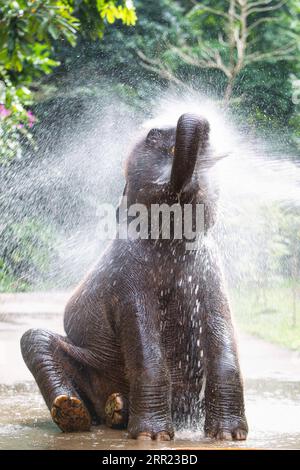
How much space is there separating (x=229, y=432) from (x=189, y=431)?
502 millimetres

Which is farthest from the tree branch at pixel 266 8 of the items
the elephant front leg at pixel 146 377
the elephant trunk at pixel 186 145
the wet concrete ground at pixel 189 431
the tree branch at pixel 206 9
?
the elephant front leg at pixel 146 377

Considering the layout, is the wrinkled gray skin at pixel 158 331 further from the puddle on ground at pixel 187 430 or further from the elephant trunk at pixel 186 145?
the puddle on ground at pixel 187 430

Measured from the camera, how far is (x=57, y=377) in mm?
6602

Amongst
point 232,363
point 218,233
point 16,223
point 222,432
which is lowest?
point 222,432

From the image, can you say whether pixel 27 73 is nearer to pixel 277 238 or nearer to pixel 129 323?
pixel 129 323

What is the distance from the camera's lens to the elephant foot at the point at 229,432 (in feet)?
20.1

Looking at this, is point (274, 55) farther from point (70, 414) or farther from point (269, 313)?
point (70, 414)

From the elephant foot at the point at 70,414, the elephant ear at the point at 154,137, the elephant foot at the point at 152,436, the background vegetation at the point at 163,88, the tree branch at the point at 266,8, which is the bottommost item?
the elephant foot at the point at 152,436

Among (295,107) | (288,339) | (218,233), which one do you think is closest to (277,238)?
(288,339)

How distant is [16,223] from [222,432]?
12.8 meters

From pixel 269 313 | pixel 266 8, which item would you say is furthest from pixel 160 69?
pixel 269 313

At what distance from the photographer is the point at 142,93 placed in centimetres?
1950

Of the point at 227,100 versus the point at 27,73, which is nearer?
the point at 27,73

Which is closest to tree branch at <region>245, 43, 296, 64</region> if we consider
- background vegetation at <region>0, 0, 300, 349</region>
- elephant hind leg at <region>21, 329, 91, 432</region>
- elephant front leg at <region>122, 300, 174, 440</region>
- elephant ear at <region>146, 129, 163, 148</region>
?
background vegetation at <region>0, 0, 300, 349</region>
